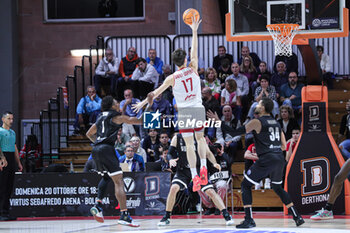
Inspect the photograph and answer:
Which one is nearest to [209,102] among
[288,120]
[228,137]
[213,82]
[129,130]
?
[228,137]

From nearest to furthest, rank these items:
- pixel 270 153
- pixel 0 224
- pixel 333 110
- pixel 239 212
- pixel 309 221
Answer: pixel 270 153, pixel 309 221, pixel 0 224, pixel 239 212, pixel 333 110

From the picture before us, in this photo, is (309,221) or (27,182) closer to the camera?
(309,221)

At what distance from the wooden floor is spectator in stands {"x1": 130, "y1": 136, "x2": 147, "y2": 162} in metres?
1.68

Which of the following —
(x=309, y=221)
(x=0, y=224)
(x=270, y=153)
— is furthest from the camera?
(x=0, y=224)

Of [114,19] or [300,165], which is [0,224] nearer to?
[300,165]

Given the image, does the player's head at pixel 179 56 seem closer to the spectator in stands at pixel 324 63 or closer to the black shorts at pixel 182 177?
the black shorts at pixel 182 177

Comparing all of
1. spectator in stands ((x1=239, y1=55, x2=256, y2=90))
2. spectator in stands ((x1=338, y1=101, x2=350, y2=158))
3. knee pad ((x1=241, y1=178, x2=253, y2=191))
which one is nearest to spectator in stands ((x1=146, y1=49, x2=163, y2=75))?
spectator in stands ((x1=239, y1=55, x2=256, y2=90))

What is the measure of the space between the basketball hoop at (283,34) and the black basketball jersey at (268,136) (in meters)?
1.78

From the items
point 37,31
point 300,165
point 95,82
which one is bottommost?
point 300,165

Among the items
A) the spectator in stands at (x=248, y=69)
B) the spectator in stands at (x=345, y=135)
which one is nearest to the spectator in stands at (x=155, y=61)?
the spectator in stands at (x=248, y=69)

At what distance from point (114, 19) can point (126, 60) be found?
3.46 m

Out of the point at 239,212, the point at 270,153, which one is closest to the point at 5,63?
the point at 239,212

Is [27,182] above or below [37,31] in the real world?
below

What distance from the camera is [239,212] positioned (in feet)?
43.0
